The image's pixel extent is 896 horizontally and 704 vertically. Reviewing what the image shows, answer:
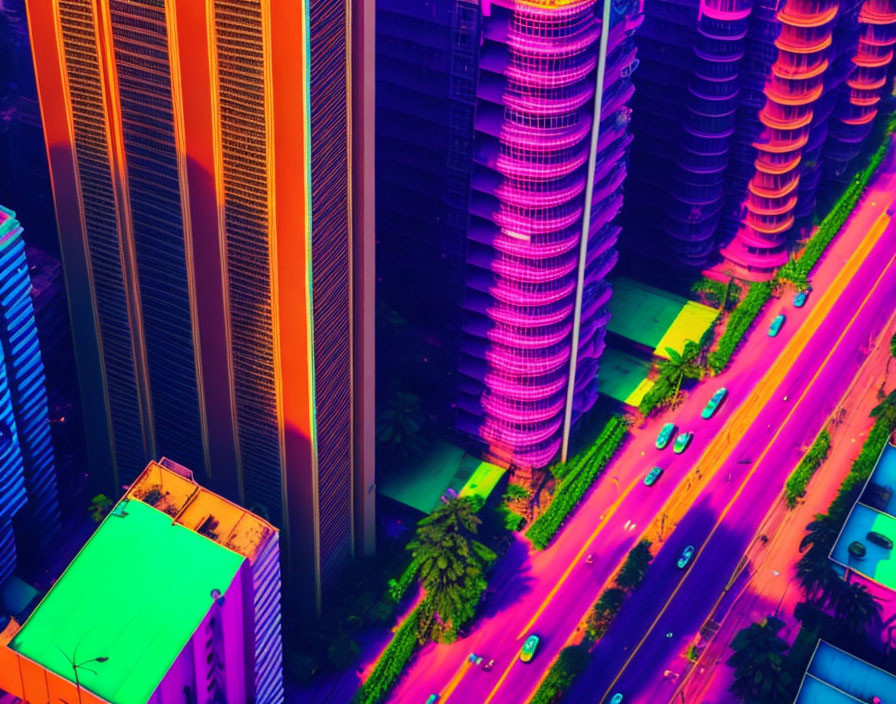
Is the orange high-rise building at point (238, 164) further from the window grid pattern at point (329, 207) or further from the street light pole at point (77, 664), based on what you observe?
the street light pole at point (77, 664)

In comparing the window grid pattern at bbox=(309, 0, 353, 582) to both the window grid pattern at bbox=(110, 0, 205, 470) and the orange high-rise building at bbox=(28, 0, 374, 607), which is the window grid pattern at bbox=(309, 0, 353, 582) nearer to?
the orange high-rise building at bbox=(28, 0, 374, 607)

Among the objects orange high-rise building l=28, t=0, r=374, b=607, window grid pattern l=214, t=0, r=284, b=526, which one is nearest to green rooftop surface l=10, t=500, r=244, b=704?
window grid pattern l=214, t=0, r=284, b=526

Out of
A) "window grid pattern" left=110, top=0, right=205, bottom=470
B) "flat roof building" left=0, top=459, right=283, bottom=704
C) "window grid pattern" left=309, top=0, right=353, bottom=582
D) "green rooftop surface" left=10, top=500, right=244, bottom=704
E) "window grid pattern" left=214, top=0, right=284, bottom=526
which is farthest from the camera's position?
"window grid pattern" left=110, top=0, right=205, bottom=470

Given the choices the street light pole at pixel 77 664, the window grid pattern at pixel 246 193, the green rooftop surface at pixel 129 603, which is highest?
the window grid pattern at pixel 246 193

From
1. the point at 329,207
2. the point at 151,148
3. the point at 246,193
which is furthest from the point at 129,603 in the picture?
the point at 151,148

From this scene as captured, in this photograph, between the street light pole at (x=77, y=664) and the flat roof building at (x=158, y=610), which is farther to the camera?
the flat roof building at (x=158, y=610)

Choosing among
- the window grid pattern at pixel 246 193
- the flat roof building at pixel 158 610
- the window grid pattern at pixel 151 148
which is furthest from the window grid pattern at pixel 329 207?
the flat roof building at pixel 158 610

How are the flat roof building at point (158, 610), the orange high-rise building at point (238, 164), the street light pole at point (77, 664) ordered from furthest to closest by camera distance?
the orange high-rise building at point (238, 164) → the flat roof building at point (158, 610) → the street light pole at point (77, 664)
